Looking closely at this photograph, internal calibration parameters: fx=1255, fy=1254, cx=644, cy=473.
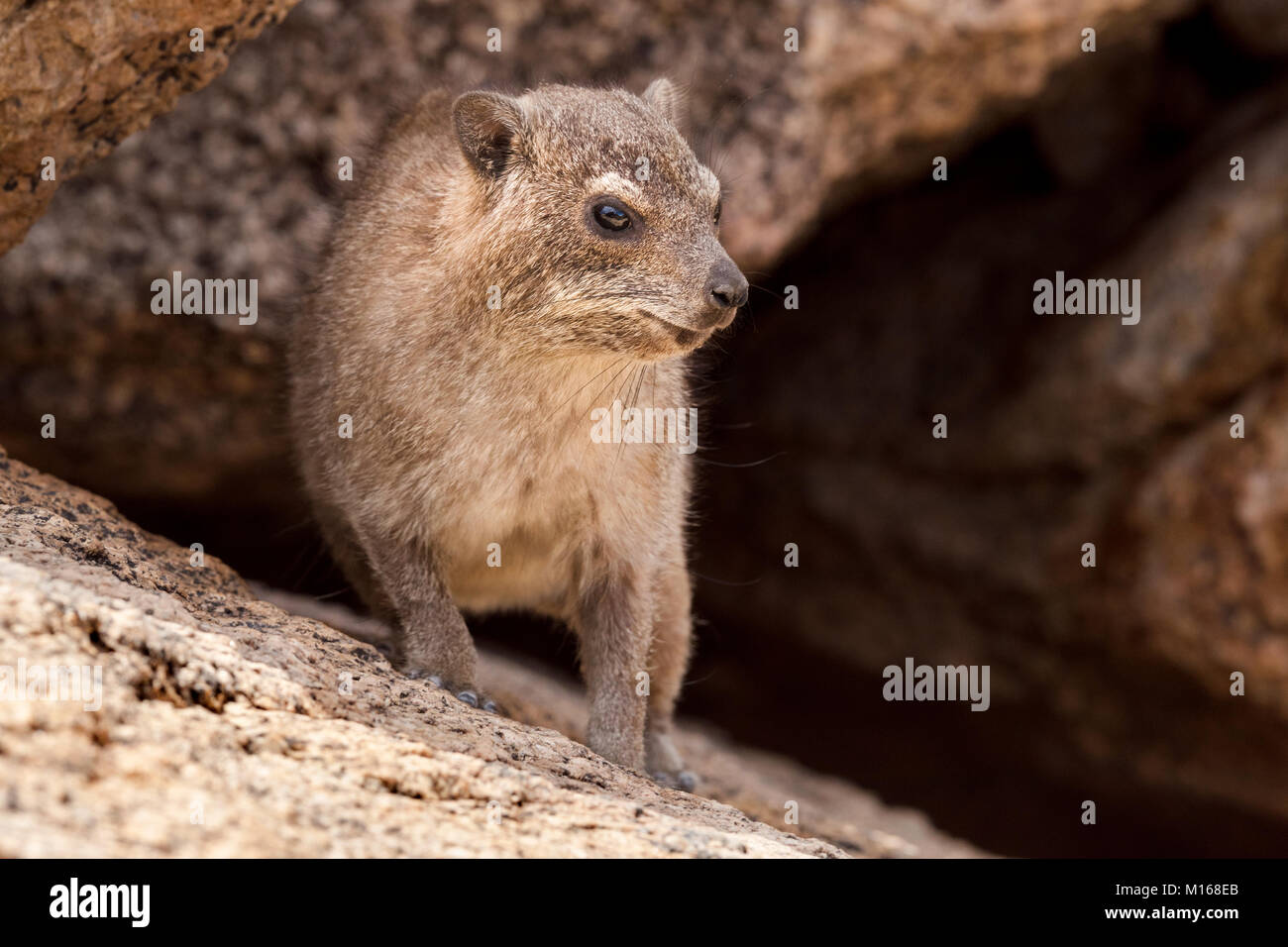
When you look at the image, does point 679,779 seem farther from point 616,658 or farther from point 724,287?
point 724,287

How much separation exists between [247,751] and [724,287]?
2.10 metres

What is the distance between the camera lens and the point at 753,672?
11.0m

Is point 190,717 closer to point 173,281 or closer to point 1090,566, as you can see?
point 173,281

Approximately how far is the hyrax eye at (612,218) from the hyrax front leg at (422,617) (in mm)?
1352

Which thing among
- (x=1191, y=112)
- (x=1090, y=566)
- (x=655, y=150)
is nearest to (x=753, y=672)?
(x=1090, y=566)

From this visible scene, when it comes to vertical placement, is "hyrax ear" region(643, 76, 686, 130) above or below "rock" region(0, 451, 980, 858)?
above

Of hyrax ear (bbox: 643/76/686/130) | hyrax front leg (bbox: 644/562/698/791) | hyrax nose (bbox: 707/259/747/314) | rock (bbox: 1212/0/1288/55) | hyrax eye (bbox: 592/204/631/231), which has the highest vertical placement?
rock (bbox: 1212/0/1288/55)

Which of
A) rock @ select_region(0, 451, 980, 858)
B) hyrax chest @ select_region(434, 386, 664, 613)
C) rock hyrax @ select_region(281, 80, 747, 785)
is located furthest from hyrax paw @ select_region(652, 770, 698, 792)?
rock @ select_region(0, 451, 980, 858)

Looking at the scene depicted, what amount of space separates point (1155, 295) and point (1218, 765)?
306 centimetres

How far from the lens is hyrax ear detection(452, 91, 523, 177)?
4.32 meters

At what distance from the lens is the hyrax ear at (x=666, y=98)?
5.00m

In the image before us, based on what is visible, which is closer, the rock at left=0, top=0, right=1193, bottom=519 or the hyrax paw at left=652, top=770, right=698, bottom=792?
the hyrax paw at left=652, top=770, right=698, bottom=792

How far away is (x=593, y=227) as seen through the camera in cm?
421

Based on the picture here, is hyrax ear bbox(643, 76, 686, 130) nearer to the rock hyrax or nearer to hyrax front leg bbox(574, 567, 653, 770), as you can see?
the rock hyrax
